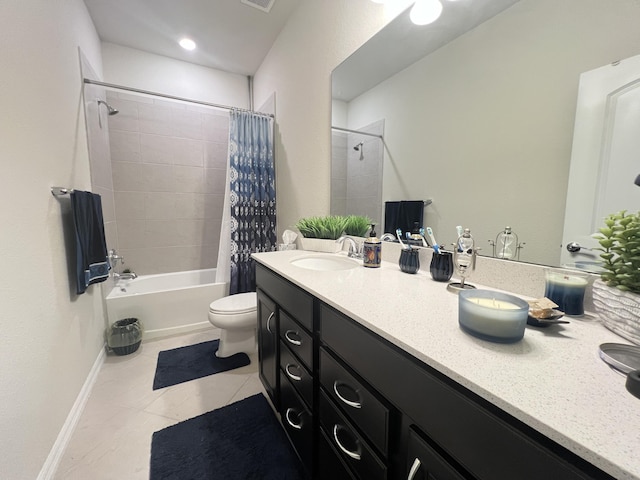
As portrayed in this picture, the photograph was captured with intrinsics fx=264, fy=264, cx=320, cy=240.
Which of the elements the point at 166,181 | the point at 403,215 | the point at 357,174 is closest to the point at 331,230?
the point at 357,174

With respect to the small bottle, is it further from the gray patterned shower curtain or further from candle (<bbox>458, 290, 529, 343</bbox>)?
the gray patterned shower curtain

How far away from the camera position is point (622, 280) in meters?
0.60

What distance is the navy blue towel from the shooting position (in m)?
1.47

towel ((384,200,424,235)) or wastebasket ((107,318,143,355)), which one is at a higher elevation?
towel ((384,200,424,235))

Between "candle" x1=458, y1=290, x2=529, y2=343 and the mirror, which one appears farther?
the mirror

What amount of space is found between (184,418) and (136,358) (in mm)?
890

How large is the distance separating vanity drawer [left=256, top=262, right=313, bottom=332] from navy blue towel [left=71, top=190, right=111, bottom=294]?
1.02 m

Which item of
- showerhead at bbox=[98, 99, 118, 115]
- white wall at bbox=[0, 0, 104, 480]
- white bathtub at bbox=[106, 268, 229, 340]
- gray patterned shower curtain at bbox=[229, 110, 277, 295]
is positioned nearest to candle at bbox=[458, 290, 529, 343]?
white wall at bbox=[0, 0, 104, 480]

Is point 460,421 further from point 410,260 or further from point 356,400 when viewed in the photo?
point 410,260

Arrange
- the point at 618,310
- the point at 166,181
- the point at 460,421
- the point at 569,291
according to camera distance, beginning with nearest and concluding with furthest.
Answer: the point at 460,421
the point at 618,310
the point at 569,291
the point at 166,181

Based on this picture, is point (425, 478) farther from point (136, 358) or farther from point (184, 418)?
point (136, 358)

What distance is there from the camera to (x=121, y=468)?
1.16 m

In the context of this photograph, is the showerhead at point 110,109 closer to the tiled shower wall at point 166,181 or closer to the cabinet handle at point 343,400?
the tiled shower wall at point 166,181

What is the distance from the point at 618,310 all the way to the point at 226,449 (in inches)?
60.2
